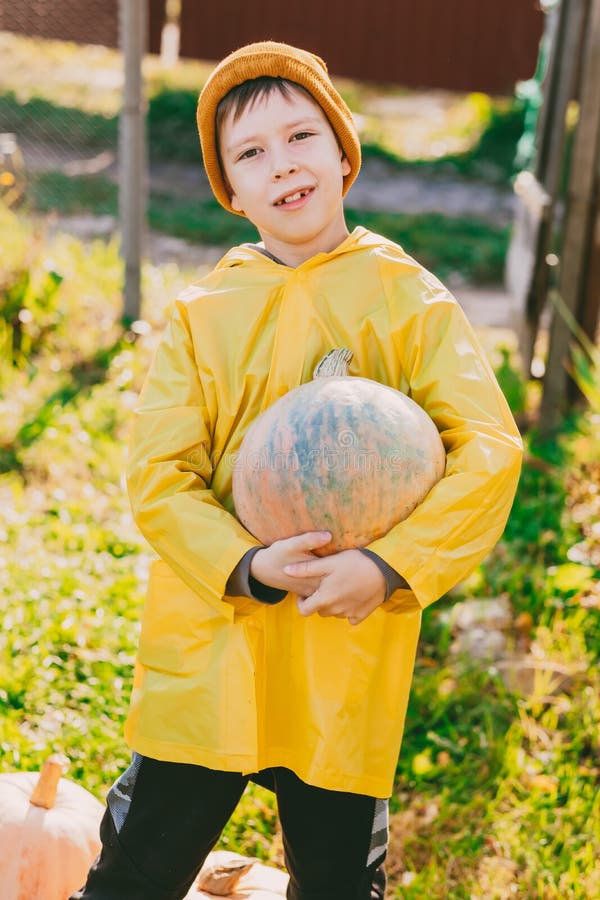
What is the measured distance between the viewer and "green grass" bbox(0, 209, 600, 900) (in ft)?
9.64

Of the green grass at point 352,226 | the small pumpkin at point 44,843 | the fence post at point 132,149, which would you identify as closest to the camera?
the small pumpkin at point 44,843

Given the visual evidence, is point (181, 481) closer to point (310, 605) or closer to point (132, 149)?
point (310, 605)

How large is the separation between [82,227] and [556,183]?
546cm

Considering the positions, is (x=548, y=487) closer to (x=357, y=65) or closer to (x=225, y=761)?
(x=225, y=761)

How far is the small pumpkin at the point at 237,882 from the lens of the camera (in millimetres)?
2543

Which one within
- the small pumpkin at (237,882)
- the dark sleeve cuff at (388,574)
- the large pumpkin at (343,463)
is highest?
the large pumpkin at (343,463)

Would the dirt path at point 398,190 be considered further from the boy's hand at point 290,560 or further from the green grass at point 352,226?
the boy's hand at point 290,560

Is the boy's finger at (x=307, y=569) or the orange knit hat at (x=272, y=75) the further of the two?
the orange knit hat at (x=272, y=75)

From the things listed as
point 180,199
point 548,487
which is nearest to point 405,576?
point 548,487

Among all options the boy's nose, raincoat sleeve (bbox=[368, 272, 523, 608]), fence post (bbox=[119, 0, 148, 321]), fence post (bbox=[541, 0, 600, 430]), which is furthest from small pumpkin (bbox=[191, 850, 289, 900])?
fence post (bbox=[119, 0, 148, 321])

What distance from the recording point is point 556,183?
19.2 feet

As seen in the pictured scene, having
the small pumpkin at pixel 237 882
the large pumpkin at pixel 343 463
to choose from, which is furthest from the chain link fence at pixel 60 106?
the large pumpkin at pixel 343 463

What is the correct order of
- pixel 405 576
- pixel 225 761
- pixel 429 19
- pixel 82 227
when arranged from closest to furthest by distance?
1. pixel 405 576
2. pixel 225 761
3. pixel 82 227
4. pixel 429 19

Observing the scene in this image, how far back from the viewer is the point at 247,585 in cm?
196
